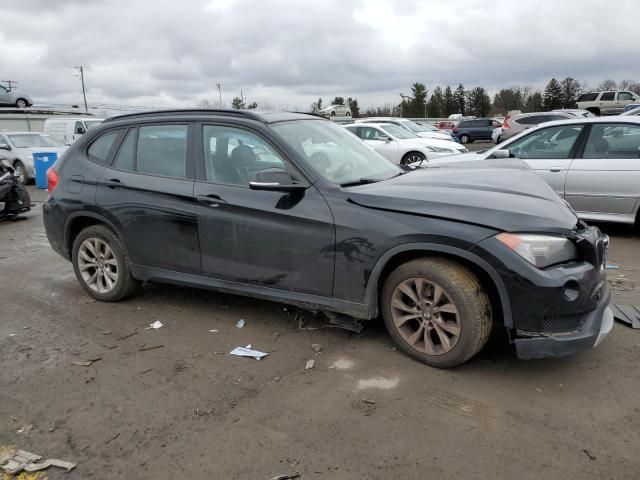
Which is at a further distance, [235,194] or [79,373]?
[235,194]

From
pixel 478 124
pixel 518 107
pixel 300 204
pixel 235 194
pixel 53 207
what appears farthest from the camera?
pixel 518 107

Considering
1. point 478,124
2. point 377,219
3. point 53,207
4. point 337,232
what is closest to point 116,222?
point 53,207

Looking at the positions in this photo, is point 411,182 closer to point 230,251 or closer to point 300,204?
point 300,204

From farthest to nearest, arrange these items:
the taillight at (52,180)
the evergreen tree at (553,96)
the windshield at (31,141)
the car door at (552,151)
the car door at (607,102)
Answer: the evergreen tree at (553,96), the car door at (607,102), the windshield at (31,141), the car door at (552,151), the taillight at (52,180)

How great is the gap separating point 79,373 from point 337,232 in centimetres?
208

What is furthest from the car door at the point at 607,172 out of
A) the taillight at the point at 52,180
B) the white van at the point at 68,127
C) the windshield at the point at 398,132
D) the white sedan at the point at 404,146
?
the white van at the point at 68,127

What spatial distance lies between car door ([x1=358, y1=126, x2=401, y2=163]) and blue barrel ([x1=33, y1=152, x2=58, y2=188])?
8788 millimetres

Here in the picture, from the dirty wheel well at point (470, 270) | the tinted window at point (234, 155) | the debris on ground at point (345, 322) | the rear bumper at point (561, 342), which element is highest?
the tinted window at point (234, 155)

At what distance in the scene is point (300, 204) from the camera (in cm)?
369

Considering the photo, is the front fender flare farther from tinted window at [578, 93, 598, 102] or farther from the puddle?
tinted window at [578, 93, 598, 102]

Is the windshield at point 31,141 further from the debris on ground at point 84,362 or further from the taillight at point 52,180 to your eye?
the debris on ground at point 84,362

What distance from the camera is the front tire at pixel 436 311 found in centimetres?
322

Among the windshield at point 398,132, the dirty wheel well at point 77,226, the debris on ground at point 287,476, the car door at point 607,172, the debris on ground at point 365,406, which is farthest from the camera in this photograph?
the windshield at point 398,132

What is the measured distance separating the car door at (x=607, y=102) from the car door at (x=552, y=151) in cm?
3211
